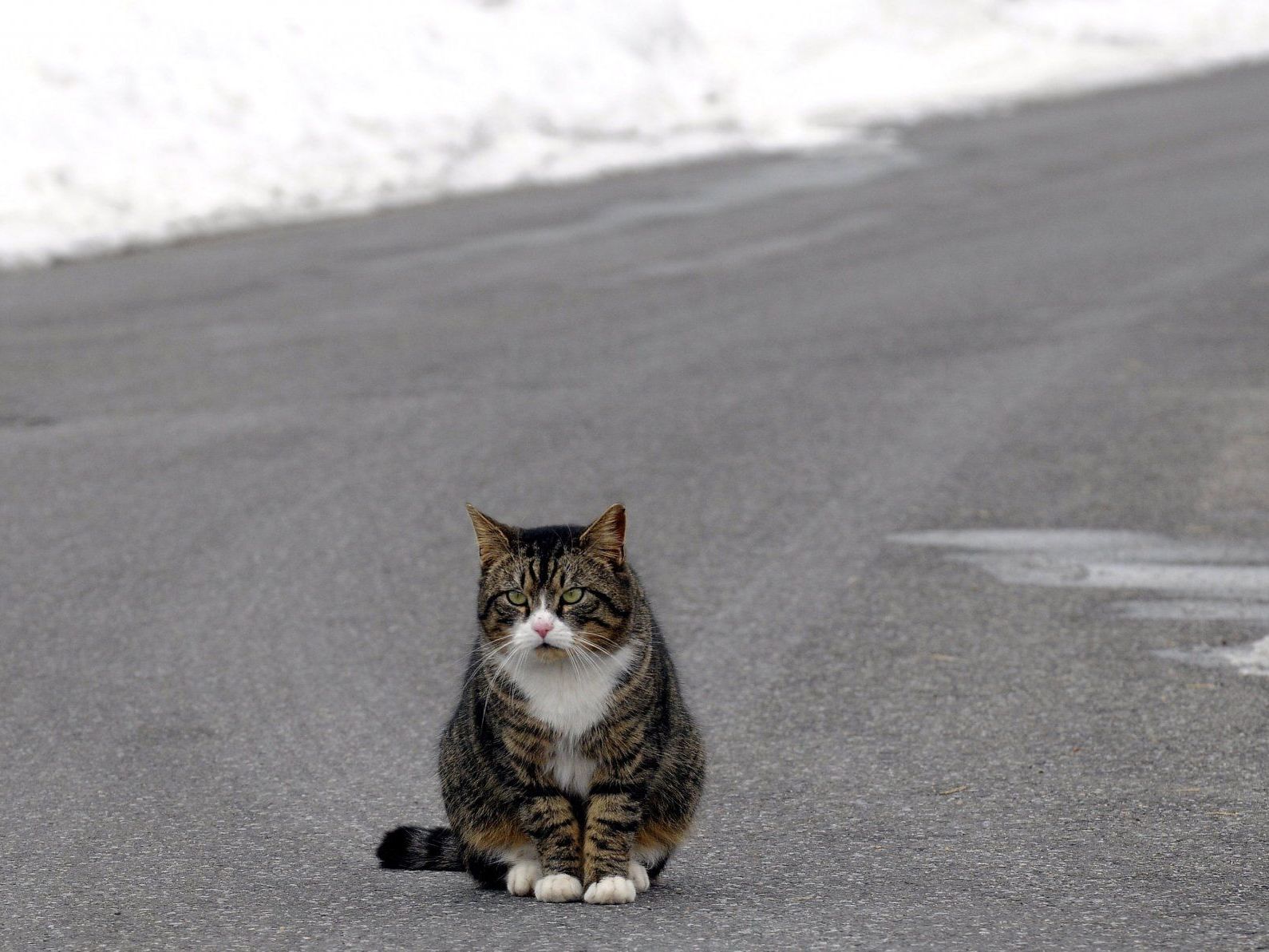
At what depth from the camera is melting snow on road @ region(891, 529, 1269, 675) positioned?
22.1 ft

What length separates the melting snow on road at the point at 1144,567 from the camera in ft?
22.1

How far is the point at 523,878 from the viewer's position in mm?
4355

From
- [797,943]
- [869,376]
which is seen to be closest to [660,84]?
[869,376]

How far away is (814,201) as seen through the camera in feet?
55.1

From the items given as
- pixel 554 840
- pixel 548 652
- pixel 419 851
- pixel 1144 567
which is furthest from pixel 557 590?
pixel 1144 567

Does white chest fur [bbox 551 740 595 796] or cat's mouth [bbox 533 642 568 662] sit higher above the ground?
cat's mouth [bbox 533 642 568 662]

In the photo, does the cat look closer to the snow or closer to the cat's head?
the cat's head

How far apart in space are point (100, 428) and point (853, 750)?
5.39 meters

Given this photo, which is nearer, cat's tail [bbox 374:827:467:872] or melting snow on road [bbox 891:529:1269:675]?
cat's tail [bbox 374:827:467:872]

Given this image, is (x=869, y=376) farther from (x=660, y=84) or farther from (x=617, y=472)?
(x=660, y=84)

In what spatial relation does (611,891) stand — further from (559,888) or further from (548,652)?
(548,652)

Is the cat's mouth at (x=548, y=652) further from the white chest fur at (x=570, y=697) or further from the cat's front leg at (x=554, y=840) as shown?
the cat's front leg at (x=554, y=840)

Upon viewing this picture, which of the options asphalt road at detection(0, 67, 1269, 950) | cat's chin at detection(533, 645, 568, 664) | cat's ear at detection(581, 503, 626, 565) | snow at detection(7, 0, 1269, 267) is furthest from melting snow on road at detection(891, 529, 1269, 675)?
snow at detection(7, 0, 1269, 267)

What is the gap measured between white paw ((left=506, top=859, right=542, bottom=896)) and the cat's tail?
0.80 feet
